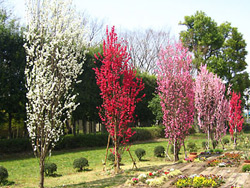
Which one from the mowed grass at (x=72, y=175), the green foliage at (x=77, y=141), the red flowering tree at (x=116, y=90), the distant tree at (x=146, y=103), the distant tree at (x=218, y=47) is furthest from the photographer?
the distant tree at (x=218, y=47)

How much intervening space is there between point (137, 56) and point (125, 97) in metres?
28.9

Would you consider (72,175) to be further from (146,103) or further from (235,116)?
(146,103)

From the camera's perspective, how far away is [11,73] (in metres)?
16.5

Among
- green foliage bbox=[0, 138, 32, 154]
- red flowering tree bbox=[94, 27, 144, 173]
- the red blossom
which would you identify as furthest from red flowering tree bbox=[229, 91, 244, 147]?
green foliage bbox=[0, 138, 32, 154]

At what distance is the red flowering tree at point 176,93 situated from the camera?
10.9 meters

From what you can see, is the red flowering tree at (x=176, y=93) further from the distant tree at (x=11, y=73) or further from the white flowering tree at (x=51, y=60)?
the distant tree at (x=11, y=73)

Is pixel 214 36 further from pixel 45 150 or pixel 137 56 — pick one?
pixel 45 150

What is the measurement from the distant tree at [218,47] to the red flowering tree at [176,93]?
1971 cm

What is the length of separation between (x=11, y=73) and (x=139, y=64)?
23597 millimetres

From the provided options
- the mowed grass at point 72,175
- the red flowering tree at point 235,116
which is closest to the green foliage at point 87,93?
the mowed grass at point 72,175

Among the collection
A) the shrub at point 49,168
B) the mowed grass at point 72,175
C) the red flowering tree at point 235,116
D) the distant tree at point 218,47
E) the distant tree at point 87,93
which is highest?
the distant tree at point 218,47

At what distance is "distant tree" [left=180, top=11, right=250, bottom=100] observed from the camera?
31062mm

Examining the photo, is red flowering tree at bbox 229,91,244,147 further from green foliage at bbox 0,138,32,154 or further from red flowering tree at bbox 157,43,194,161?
green foliage at bbox 0,138,32,154

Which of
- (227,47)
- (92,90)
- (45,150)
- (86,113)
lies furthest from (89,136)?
(227,47)
